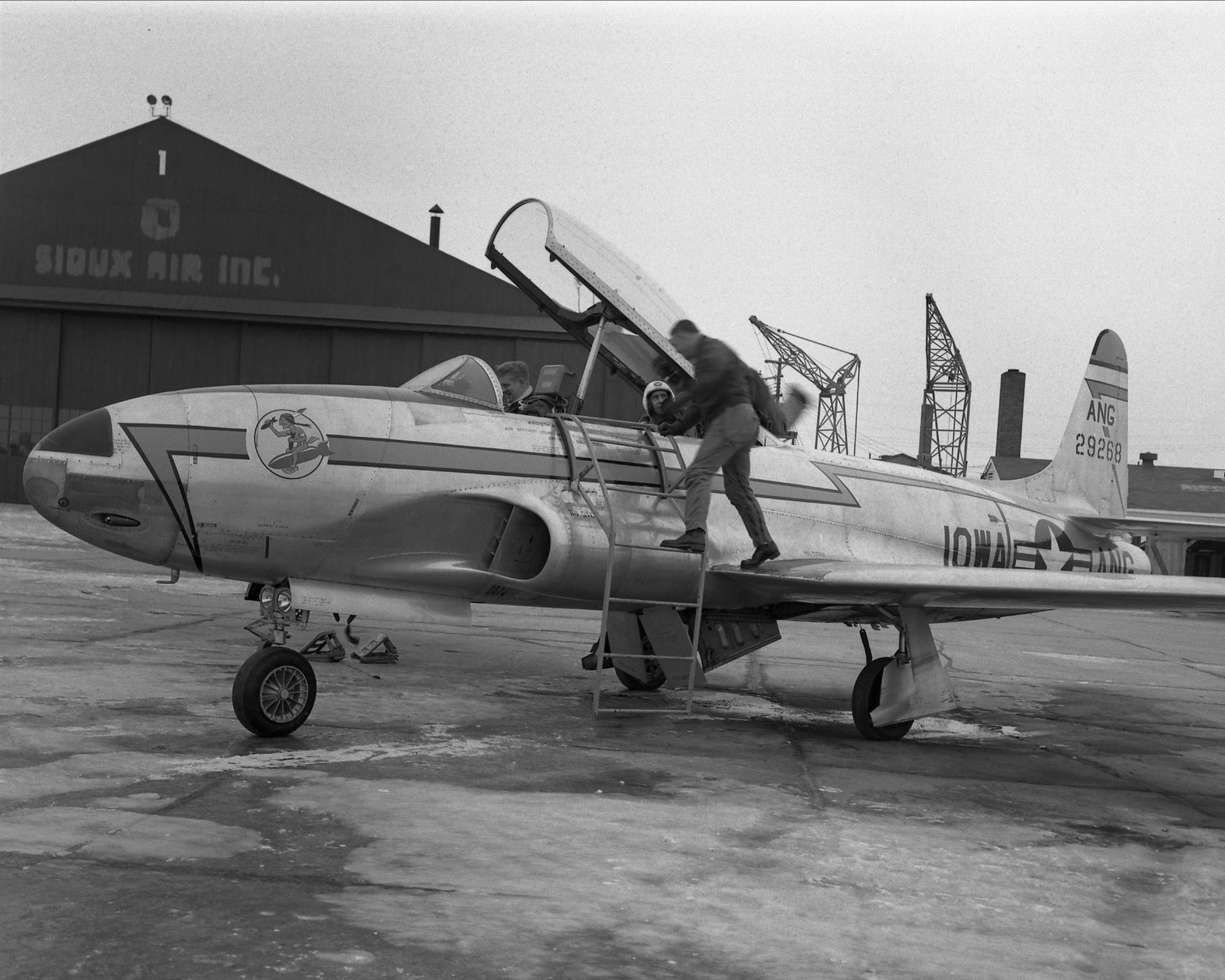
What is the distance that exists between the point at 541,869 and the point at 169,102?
38.1 m

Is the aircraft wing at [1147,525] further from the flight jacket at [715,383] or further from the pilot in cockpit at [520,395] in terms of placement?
the pilot in cockpit at [520,395]

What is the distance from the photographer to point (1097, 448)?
12719mm

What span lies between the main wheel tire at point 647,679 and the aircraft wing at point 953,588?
47.8 inches

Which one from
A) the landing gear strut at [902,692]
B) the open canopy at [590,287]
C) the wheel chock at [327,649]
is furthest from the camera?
the wheel chock at [327,649]

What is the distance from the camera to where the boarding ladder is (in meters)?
7.52

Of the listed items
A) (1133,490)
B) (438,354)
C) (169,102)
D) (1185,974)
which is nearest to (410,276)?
(438,354)

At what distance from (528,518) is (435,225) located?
112 ft

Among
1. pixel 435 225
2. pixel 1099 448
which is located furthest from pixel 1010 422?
pixel 1099 448

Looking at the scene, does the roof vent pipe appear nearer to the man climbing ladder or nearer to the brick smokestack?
the man climbing ladder

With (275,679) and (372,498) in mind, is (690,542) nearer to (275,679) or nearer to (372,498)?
(372,498)

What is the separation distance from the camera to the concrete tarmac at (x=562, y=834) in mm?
3410

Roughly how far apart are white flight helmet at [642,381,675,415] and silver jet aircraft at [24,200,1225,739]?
10 centimetres

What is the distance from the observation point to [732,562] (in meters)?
8.34

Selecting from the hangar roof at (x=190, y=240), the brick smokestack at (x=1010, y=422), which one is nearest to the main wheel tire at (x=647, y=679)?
the hangar roof at (x=190, y=240)
